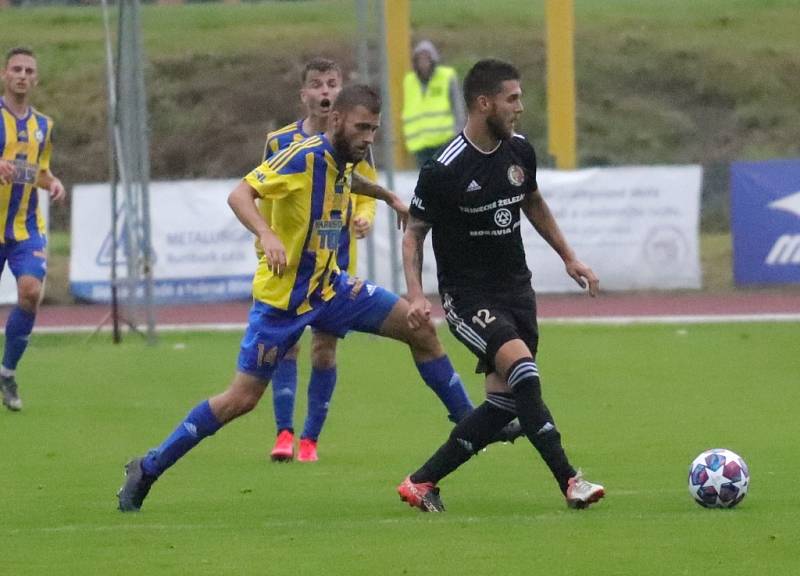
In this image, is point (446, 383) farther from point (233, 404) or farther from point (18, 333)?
point (18, 333)

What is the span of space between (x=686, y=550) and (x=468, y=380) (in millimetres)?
6979

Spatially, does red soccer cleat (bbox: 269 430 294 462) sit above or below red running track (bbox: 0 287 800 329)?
above

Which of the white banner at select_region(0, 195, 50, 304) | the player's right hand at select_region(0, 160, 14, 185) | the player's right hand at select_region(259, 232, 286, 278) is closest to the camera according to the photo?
the player's right hand at select_region(259, 232, 286, 278)

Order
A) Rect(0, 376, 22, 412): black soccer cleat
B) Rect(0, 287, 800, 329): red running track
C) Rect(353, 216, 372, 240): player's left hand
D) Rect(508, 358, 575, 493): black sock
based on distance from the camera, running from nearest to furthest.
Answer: Rect(508, 358, 575, 493): black sock < Rect(353, 216, 372, 240): player's left hand < Rect(0, 376, 22, 412): black soccer cleat < Rect(0, 287, 800, 329): red running track

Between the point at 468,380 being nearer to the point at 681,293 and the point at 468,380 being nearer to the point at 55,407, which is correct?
the point at 55,407

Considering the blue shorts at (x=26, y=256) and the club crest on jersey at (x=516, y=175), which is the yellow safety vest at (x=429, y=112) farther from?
the club crest on jersey at (x=516, y=175)

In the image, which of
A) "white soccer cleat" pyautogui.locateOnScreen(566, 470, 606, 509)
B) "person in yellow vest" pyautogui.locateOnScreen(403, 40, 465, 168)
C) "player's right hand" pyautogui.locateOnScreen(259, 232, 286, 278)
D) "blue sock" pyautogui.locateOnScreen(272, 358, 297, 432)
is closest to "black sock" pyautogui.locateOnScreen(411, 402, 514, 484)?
"white soccer cleat" pyautogui.locateOnScreen(566, 470, 606, 509)

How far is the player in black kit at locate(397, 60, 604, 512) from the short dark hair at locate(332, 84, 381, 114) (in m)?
0.36

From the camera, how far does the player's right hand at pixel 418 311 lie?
7.63 m

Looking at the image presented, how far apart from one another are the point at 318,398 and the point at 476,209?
7.47 ft

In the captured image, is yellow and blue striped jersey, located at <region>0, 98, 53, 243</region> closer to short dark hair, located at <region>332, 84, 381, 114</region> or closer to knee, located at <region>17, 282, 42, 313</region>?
knee, located at <region>17, 282, 42, 313</region>

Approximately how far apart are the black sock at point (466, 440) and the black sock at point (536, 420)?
0.24m

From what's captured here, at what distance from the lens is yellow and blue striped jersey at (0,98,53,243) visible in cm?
1231

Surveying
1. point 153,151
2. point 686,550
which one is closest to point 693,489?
point 686,550
